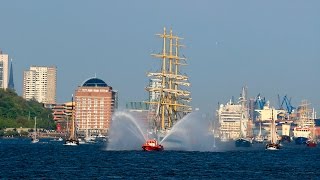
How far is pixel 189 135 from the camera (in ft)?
560

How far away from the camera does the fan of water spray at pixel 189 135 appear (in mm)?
168375

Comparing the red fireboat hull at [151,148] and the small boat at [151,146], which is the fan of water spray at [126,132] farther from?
the red fireboat hull at [151,148]

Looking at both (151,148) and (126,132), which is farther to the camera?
(126,132)

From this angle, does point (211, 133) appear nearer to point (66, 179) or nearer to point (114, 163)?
point (114, 163)

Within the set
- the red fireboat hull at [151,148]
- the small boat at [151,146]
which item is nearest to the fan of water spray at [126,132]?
the small boat at [151,146]

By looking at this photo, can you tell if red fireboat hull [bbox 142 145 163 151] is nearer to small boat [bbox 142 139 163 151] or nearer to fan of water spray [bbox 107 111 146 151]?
small boat [bbox 142 139 163 151]

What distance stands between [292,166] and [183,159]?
15.1 m

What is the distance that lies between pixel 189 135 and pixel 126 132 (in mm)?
9770

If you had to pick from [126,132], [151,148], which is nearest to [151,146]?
[151,148]

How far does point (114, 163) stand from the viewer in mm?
126312

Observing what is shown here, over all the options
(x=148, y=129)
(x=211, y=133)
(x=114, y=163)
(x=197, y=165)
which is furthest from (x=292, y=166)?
(x=211, y=133)

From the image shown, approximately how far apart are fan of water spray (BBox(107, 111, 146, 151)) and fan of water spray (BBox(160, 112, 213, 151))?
15.4ft

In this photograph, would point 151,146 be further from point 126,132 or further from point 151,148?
point 126,132

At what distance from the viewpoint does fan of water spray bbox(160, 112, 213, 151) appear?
552 ft
